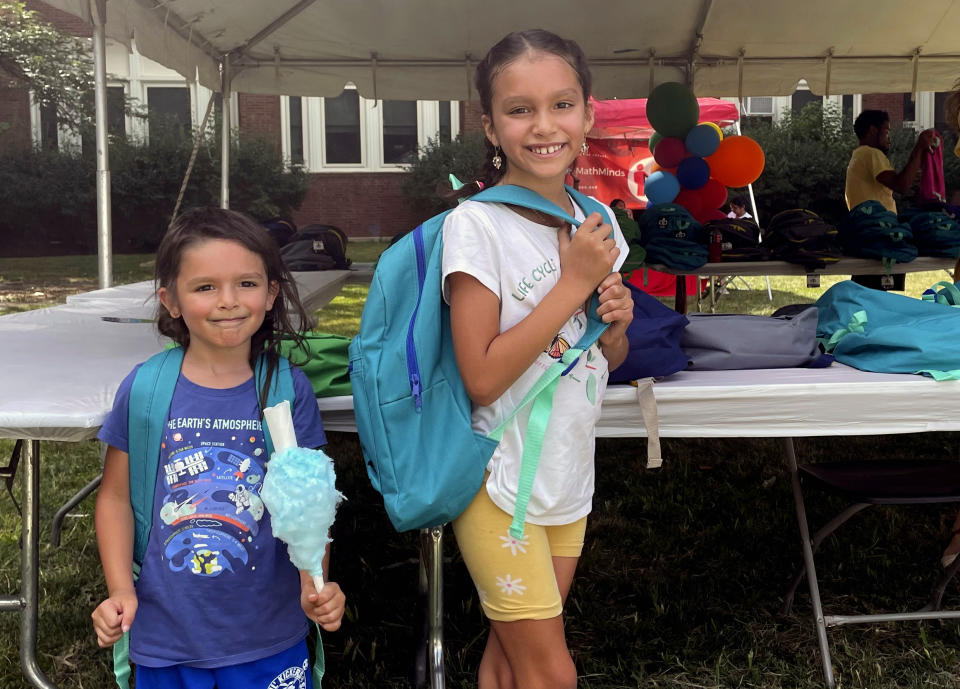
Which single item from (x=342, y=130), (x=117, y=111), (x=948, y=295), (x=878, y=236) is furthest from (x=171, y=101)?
(x=948, y=295)

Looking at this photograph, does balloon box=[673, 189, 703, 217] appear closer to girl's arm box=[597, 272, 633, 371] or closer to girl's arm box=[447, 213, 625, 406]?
girl's arm box=[597, 272, 633, 371]

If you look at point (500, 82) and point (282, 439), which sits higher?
point (500, 82)

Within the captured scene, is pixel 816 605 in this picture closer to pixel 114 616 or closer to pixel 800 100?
pixel 114 616

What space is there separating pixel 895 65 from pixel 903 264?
212 cm

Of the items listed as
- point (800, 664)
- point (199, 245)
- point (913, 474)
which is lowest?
point (800, 664)

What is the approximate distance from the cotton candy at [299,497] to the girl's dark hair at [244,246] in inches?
10.0

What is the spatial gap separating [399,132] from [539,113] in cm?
1741

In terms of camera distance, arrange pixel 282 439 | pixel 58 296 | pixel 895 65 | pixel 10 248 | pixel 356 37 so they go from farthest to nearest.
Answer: pixel 10 248, pixel 58 296, pixel 895 65, pixel 356 37, pixel 282 439

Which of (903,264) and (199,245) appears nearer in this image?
(199,245)

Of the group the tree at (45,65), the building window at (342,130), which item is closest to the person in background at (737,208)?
the tree at (45,65)

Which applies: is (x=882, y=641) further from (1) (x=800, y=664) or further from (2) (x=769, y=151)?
(2) (x=769, y=151)

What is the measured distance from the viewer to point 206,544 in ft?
5.49

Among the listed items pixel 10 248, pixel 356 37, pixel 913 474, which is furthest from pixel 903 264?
pixel 10 248

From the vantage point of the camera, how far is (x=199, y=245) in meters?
1.72
